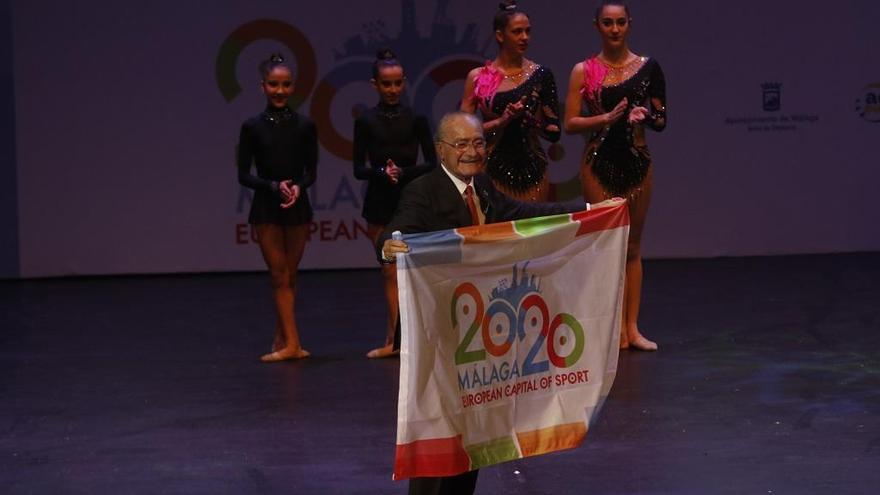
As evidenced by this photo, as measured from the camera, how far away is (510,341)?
409 centimetres

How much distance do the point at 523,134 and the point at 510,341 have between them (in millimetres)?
2967

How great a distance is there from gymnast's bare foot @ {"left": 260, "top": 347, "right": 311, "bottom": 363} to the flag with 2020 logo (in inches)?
114

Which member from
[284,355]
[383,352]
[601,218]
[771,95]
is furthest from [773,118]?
[601,218]

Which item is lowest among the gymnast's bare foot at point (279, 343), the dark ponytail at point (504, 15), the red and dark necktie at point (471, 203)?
the gymnast's bare foot at point (279, 343)

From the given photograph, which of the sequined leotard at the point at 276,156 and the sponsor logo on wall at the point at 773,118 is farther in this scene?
the sponsor logo on wall at the point at 773,118

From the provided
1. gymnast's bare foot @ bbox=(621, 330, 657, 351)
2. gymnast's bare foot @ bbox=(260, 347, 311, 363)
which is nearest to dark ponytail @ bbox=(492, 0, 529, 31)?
gymnast's bare foot @ bbox=(621, 330, 657, 351)

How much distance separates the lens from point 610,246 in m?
4.33

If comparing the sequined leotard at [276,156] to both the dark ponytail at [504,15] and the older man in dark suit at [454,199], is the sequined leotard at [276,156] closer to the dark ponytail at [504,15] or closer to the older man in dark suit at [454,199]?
the dark ponytail at [504,15]

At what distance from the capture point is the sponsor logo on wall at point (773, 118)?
1048 centimetres

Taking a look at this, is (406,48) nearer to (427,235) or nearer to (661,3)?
(661,3)

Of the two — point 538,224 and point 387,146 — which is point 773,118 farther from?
point 538,224

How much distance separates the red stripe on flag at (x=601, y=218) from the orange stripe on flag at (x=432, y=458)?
74 cm

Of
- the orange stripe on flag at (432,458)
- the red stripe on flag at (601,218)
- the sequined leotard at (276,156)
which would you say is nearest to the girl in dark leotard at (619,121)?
the sequined leotard at (276,156)

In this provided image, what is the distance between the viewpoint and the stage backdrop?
10000 mm
